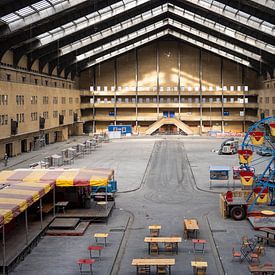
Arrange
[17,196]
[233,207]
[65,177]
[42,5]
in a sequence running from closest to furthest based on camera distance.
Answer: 1. [17,196]
2. [233,207]
3. [65,177]
4. [42,5]

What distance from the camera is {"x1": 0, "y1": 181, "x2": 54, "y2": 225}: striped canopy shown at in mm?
16281

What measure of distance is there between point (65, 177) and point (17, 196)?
4.64 m

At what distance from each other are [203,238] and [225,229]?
1791 millimetres

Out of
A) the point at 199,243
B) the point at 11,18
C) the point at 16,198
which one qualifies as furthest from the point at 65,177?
the point at 11,18

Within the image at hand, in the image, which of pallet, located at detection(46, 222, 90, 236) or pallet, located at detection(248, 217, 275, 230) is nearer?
pallet, located at detection(46, 222, 90, 236)

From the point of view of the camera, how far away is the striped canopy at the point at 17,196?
1628 centimetres

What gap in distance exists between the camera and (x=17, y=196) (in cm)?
1867

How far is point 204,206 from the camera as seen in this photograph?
26.3m

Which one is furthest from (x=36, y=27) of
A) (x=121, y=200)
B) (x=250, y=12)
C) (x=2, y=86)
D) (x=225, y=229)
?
(x=225, y=229)

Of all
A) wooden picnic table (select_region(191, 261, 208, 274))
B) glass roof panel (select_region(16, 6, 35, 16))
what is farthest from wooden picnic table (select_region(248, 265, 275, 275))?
glass roof panel (select_region(16, 6, 35, 16))

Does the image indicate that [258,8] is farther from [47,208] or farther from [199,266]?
[199,266]

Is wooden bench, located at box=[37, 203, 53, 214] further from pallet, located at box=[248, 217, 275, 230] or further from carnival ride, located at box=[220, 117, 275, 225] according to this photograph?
pallet, located at box=[248, 217, 275, 230]

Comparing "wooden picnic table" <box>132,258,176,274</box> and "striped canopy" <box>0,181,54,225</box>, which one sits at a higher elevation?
"striped canopy" <box>0,181,54,225</box>

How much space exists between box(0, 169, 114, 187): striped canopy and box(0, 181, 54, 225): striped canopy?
0.83 meters
